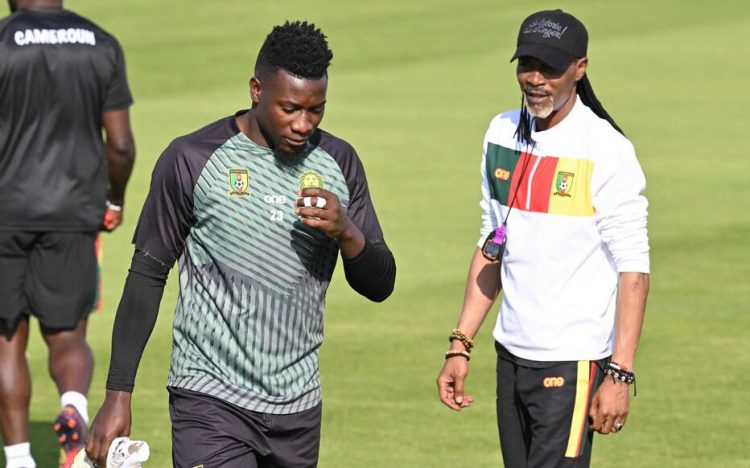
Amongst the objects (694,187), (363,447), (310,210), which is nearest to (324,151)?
(310,210)

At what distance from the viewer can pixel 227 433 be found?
6.09 meters

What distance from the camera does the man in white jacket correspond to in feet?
21.5

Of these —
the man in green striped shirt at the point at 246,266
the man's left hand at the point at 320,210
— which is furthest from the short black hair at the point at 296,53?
the man's left hand at the point at 320,210

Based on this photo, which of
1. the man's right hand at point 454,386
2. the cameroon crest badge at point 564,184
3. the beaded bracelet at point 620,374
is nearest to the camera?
the beaded bracelet at point 620,374

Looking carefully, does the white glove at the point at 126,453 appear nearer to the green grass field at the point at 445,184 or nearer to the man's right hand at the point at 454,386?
the man's right hand at the point at 454,386

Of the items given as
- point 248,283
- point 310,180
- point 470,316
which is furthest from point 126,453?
point 470,316

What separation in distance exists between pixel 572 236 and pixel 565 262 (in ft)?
0.34

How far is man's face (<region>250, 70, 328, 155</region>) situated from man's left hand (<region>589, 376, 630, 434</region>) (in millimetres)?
1542

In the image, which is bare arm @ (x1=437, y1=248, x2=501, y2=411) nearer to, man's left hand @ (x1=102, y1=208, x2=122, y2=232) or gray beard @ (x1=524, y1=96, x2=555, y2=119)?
gray beard @ (x1=524, y1=96, x2=555, y2=119)

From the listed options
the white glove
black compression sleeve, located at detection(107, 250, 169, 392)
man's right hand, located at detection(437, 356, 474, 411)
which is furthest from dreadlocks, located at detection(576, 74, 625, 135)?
the white glove

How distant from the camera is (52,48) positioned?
938 centimetres

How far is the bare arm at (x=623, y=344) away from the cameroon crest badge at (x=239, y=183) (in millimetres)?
1518

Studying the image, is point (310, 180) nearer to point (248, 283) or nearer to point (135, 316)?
point (248, 283)

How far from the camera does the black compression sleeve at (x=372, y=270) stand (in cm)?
600
